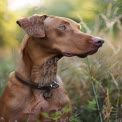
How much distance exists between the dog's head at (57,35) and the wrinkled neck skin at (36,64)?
0.06 meters

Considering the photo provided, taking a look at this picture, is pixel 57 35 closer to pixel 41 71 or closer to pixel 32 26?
pixel 32 26

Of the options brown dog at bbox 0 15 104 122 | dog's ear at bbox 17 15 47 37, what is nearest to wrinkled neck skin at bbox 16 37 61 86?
brown dog at bbox 0 15 104 122

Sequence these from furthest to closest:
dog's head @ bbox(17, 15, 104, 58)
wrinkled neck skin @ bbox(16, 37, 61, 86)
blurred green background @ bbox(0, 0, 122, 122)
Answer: blurred green background @ bbox(0, 0, 122, 122)
wrinkled neck skin @ bbox(16, 37, 61, 86)
dog's head @ bbox(17, 15, 104, 58)

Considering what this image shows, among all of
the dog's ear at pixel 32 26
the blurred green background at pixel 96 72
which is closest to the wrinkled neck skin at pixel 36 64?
the dog's ear at pixel 32 26

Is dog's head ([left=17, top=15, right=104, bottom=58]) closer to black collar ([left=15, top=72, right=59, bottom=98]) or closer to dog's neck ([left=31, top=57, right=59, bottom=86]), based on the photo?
dog's neck ([left=31, top=57, right=59, bottom=86])

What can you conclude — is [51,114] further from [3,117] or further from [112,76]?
[112,76]

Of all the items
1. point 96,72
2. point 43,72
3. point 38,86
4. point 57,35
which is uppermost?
point 57,35

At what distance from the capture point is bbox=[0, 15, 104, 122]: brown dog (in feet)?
17.4

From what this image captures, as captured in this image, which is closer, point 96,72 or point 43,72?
point 43,72

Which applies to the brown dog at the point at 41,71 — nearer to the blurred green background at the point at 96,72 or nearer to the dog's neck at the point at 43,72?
the dog's neck at the point at 43,72

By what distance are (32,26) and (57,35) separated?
0.24 meters

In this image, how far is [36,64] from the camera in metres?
5.50

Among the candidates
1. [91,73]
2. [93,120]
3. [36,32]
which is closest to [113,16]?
[91,73]

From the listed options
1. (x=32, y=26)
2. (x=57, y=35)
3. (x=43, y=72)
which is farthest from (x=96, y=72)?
(x=32, y=26)
